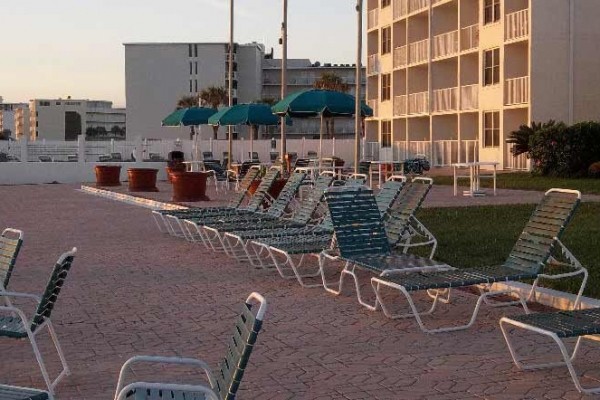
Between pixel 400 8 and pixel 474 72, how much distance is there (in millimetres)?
7337

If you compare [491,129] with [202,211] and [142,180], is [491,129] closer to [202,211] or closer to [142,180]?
[142,180]

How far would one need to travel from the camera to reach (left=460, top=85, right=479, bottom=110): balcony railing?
137 feet

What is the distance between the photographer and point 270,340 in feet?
25.9

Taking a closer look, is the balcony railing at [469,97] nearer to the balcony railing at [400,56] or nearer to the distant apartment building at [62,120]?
the balcony railing at [400,56]

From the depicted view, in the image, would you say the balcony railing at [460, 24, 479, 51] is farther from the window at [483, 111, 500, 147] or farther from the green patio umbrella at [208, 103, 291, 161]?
the green patio umbrella at [208, 103, 291, 161]

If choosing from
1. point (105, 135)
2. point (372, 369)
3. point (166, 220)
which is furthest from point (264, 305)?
point (105, 135)

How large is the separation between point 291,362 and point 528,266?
252 cm

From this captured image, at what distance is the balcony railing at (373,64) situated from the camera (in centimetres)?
5269

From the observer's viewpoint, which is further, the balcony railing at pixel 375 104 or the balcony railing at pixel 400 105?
the balcony railing at pixel 375 104

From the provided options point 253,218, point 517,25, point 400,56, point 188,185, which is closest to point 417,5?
point 400,56

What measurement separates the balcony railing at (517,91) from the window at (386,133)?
1350cm

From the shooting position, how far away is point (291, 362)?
23.5 feet

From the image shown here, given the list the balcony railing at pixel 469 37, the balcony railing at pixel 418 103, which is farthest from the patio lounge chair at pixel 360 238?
the balcony railing at pixel 418 103

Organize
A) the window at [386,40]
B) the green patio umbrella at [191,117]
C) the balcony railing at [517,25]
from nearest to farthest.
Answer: the green patio umbrella at [191,117]
the balcony railing at [517,25]
the window at [386,40]
